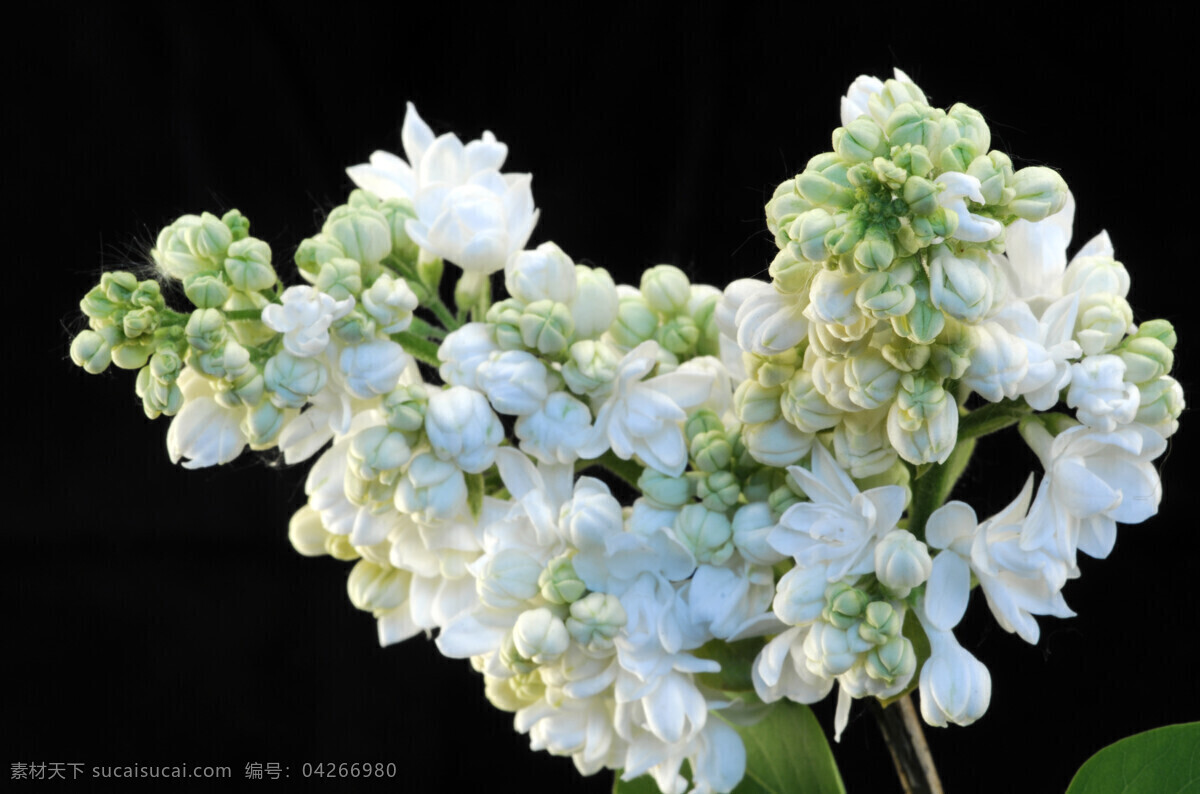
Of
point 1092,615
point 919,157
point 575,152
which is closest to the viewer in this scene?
point 919,157

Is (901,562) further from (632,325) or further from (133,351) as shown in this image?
(133,351)

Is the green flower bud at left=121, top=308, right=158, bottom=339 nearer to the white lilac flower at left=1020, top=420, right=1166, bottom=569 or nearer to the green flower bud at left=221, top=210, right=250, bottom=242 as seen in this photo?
the green flower bud at left=221, top=210, right=250, bottom=242

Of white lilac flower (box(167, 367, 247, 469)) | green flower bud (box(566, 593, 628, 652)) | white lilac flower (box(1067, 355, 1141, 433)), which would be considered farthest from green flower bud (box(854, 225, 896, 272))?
white lilac flower (box(167, 367, 247, 469))

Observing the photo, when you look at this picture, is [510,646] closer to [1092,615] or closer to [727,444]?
[727,444]

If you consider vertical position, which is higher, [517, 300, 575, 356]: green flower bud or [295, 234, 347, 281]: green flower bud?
[295, 234, 347, 281]: green flower bud

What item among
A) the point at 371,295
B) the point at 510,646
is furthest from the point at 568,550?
the point at 371,295

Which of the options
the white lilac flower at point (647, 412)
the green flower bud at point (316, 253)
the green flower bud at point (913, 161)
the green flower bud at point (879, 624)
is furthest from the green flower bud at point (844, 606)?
the green flower bud at point (316, 253)
